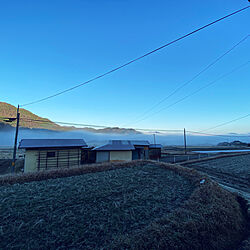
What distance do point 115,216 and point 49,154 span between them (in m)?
13.9

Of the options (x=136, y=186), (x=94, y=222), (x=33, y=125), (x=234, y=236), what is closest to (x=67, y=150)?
(x=136, y=186)

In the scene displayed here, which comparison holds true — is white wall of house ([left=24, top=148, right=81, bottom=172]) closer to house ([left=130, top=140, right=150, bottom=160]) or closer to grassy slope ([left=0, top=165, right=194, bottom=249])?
grassy slope ([left=0, top=165, right=194, bottom=249])

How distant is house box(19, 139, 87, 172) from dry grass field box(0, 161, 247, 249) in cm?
745

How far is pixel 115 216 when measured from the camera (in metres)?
5.07

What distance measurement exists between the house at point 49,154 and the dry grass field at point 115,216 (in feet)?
24.4

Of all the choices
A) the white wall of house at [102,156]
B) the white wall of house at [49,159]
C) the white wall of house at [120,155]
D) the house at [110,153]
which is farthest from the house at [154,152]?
the white wall of house at [49,159]

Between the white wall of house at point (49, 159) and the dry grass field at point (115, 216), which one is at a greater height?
the white wall of house at point (49, 159)

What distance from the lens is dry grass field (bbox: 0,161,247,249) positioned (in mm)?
3967

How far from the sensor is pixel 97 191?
7027 millimetres

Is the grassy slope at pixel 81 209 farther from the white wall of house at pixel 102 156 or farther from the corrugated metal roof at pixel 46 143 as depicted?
the white wall of house at pixel 102 156

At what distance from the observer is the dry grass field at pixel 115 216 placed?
3967mm

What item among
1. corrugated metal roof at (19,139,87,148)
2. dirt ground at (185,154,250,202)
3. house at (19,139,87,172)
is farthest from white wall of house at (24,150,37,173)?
dirt ground at (185,154,250,202)

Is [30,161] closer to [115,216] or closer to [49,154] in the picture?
[49,154]

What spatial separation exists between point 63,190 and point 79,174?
137 inches
